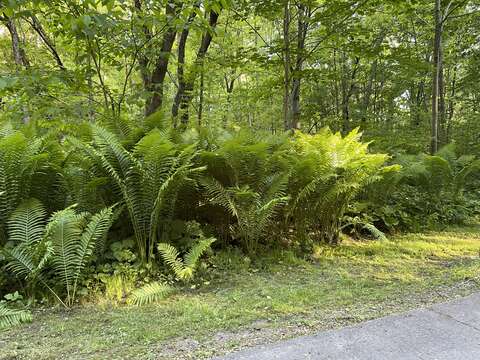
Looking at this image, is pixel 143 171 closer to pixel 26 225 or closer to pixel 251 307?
pixel 26 225

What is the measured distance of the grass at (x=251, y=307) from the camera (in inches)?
83.7

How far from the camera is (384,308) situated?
261 cm

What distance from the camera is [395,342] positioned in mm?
2076

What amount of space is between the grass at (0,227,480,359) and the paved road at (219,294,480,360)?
15 centimetres

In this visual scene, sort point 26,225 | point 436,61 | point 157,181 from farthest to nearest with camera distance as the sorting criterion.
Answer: point 436,61 → point 157,181 → point 26,225

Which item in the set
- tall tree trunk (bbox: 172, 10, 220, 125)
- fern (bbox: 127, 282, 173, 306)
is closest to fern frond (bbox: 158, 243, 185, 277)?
fern (bbox: 127, 282, 173, 306)

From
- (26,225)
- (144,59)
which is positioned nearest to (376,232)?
(26,225)

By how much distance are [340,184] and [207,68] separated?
14.5 feet

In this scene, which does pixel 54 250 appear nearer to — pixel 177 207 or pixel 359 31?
pixel 177 207

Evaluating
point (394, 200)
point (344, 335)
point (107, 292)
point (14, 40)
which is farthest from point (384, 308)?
point (14, 40)

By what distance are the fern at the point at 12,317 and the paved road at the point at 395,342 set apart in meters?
1.52

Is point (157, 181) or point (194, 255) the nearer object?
point (194, 255)

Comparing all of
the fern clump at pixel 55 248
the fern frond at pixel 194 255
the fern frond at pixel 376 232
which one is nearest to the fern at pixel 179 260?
the fern frond at pixel 194 255

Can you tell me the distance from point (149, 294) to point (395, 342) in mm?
1789
